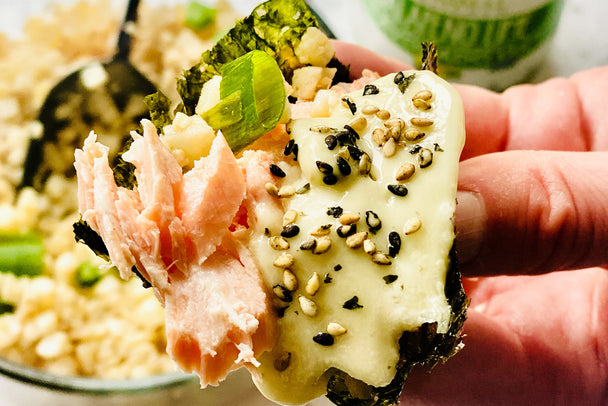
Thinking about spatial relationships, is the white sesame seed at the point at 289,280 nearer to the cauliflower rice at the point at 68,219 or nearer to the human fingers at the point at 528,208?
the human fingers at the point at 528,208

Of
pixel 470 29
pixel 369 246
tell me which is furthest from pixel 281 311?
pixel 470 29

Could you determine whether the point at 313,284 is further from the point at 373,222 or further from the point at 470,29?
the point at 470,29

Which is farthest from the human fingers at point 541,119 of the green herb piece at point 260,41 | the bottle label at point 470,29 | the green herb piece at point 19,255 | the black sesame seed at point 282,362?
the green herb piece at point 19,255

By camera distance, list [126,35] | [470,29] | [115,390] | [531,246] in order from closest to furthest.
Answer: [531,246]
[115,390]
[470,29]
[126,35]

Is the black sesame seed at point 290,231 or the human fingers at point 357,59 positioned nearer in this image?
the black sesame seed at point 290,231

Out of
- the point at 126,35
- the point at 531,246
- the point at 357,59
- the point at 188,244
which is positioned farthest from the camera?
the point at 126,35

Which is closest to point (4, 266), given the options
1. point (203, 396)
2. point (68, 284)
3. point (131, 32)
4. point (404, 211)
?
point (68, 284)
